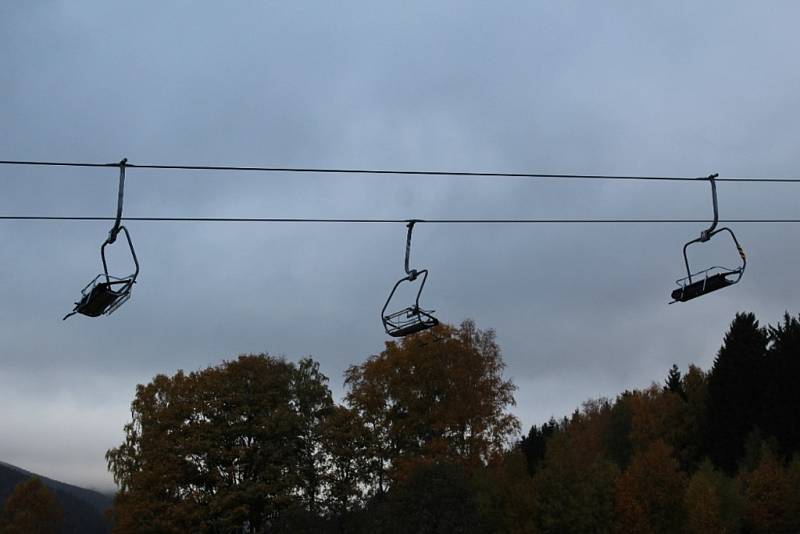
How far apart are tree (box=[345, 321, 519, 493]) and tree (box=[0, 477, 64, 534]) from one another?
5099cm

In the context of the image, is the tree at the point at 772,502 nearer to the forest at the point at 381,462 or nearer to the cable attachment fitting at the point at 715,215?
the forest at the point at 381,462

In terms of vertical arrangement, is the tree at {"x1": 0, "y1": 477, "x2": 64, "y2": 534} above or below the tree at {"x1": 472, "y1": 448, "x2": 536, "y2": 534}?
above

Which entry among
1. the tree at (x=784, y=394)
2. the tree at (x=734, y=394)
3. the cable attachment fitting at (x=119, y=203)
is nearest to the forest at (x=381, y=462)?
the tree at (x=784, y=394)

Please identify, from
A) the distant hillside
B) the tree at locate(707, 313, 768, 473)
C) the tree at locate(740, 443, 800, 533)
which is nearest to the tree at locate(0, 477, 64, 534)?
the distant hillside

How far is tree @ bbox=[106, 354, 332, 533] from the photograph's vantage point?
59219 mm

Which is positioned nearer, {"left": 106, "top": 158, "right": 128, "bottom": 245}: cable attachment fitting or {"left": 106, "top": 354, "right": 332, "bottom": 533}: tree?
{"left": 106, "top": 158, "right": 128, "bottom": 245}: cable attachment fitting

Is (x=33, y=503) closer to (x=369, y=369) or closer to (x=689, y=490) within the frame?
(x=369, y=369)

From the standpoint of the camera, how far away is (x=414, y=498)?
165ft

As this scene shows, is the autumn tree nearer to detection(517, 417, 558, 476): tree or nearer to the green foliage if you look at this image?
the green foliage

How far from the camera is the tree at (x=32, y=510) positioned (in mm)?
96812

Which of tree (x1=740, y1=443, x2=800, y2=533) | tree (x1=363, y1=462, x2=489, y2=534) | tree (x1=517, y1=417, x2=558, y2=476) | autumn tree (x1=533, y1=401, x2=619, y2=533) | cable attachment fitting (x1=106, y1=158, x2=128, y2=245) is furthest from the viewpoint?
tree (x1=517, y1=417, x2=558, y2=476)

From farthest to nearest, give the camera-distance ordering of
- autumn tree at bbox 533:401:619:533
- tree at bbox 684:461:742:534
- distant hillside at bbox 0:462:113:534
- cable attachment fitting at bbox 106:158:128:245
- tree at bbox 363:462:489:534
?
distant hillside at bbox 0:462:113:534 < tree at bbox 684:461:742:534 < autumn tree at bbox 533:401:619:533 < tree at bbox 363:462:489:534 < cable attachment fitting at bbox 106:158:128:245

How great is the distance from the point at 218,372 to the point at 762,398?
151 ft

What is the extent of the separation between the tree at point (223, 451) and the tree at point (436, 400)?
5027 millimetres
